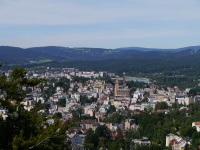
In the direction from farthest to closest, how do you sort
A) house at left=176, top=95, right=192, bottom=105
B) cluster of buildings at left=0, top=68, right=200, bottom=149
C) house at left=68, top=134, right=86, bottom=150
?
house at left=176, top=95, right=192, bottom=105
cluster of buildings at left=0, top=68, right=200, bottom=149
house at left=68, top=134, right=86, bottom=150

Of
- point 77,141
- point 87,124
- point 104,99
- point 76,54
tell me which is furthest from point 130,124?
point 76,54

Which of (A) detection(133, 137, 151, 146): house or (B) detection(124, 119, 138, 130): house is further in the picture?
(B) detection(124, 119, 138, 130): house

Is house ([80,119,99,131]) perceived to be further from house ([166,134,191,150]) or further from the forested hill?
the forested hill

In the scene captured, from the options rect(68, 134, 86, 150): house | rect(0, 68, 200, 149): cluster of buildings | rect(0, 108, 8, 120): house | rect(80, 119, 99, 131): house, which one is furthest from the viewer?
rect(0, 68, 200, 149): cluster of buildings

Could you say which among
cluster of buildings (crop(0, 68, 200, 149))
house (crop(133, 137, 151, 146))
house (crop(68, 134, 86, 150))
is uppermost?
house (crop(133, 137, 151, 146))

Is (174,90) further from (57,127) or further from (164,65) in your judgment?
(57,127)

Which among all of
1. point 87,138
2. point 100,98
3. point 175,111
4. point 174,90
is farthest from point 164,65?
point 87,138

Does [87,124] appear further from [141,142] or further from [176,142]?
[176,142]

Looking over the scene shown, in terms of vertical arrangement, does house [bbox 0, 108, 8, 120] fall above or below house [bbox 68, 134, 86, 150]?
above

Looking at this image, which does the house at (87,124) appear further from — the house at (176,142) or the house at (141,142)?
the house at (176,142)

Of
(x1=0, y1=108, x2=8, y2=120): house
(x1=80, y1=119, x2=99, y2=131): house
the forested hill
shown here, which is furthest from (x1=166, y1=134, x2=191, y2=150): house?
the forested hill
